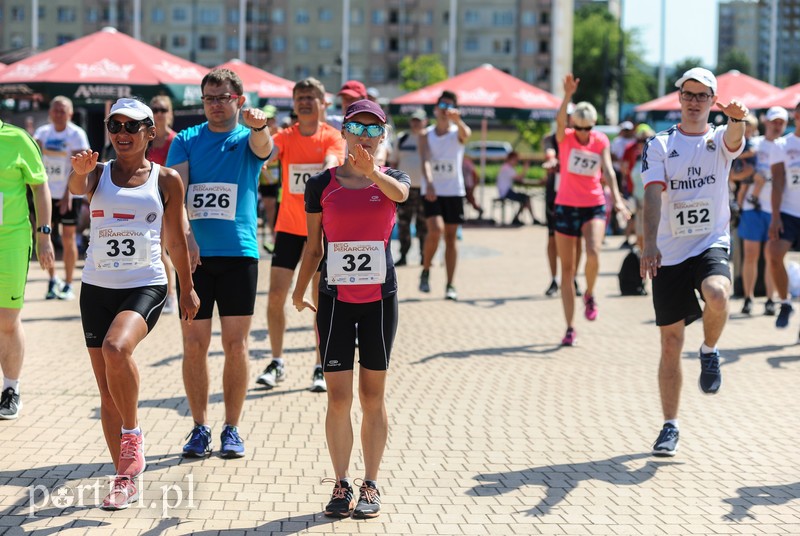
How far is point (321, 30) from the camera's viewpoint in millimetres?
103750

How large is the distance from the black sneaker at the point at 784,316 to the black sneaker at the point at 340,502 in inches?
283

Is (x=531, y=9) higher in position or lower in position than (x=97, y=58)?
higher

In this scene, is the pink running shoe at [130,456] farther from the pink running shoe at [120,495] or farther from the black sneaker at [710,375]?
the black sneaker at [710,375]

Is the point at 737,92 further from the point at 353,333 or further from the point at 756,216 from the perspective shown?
the point at 353,333

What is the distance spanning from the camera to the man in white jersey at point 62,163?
13.1 m

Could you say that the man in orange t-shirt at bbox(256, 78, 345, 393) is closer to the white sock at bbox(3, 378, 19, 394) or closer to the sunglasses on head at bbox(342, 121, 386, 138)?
the white sock at bbox(3, 378, 19, 394)

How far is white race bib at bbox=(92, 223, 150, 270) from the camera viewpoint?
18.2ft

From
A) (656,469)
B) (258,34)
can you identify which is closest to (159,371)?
(656,469)

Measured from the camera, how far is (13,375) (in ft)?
23.9

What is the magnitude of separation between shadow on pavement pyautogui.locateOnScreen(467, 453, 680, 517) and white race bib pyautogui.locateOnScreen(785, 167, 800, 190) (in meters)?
5.33

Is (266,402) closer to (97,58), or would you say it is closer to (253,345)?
(253,345)

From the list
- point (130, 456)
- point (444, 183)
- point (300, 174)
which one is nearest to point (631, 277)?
point (444, 183)

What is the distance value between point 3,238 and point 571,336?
18.0 ft

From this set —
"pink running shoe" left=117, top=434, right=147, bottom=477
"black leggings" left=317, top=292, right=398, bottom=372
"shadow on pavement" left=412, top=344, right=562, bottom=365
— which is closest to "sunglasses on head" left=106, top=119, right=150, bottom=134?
"black leggings" left=317, top=292, right=398, bottom=372
